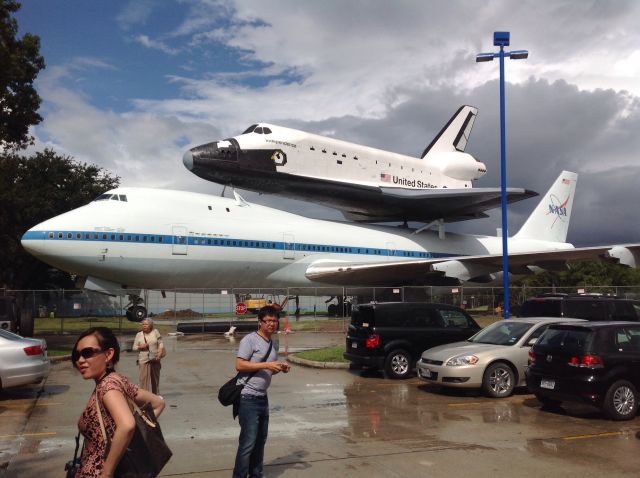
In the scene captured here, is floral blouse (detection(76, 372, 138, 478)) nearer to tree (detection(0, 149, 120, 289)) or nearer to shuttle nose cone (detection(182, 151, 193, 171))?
shuttle nose cone (detection(182, 151, 193, 171))

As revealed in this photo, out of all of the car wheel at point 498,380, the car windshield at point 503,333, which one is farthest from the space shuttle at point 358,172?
the car wheel at point 498,380

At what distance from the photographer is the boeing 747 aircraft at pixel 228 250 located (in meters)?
23.5

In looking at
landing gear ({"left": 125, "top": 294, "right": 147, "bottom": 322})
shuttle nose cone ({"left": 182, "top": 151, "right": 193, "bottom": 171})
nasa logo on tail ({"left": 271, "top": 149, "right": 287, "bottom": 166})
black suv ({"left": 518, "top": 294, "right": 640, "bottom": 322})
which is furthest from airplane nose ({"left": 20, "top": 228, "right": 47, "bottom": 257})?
black suv ({"left": 518, "top": 294, "right": 640, "bottom": 322})

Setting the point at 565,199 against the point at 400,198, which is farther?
the point at 565,199

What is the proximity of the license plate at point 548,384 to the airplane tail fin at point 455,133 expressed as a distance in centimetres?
3056

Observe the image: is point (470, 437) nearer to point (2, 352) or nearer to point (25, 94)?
point (2, 352)

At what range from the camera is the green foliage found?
78875mm

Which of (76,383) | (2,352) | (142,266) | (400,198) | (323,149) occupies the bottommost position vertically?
(76,383)

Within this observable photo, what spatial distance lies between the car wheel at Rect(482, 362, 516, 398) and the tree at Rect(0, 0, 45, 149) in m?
15.6

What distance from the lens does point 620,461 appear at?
6898mm

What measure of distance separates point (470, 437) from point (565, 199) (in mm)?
36187

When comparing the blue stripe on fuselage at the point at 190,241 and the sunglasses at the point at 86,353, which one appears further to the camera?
the blue stripe on fuselage at the point at 190,241

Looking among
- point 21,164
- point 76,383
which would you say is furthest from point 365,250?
point 21,164

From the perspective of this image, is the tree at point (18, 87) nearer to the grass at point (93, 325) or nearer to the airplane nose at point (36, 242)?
the airplane nose at point (36, 242)
